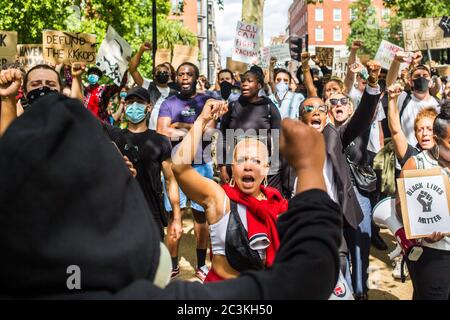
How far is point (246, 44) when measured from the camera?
10.7 metres

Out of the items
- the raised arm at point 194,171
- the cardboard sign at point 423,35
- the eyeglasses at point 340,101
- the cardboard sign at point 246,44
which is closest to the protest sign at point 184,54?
the cardboard sign at point 246,44

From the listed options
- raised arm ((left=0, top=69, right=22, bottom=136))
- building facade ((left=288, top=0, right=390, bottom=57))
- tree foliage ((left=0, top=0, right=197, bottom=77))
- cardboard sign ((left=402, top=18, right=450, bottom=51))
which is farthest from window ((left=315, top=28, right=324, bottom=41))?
raised arm ((left=0, top=69, right=22, bottom=136))

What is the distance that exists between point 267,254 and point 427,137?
1818 millimetres

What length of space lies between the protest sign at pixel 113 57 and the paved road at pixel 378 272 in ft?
11.0

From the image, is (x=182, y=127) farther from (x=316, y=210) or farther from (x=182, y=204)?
(x=316, y=210)

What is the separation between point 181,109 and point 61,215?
5273 millimetres

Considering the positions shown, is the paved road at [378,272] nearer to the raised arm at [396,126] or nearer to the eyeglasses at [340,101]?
the raised arm at [396,126]

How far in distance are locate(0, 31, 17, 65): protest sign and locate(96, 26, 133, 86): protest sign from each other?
1454mm

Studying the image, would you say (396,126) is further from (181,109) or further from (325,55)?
(325,55)

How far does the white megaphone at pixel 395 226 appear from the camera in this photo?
3.42 m

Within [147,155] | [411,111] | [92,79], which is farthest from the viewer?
[92,79]

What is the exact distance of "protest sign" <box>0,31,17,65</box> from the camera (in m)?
8.35

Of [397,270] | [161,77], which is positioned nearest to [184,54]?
[161,77]

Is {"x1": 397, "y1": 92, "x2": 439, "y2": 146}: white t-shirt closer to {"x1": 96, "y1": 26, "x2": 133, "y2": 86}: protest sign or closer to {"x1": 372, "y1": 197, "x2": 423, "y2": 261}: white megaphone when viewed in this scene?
{"x1": 372, "y1": 197, "x2": 423, "y2": 261}: white megaphone
